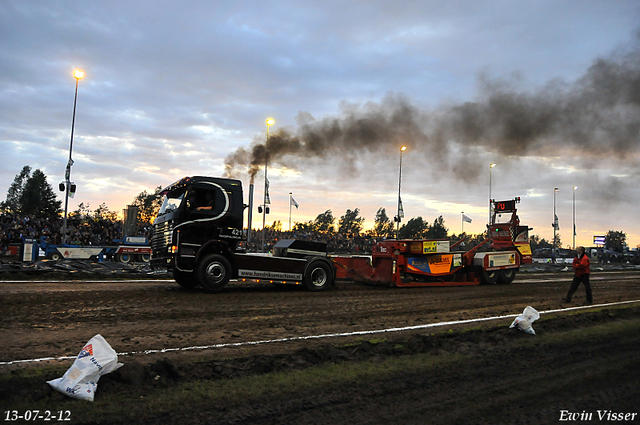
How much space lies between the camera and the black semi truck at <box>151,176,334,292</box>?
461 inches

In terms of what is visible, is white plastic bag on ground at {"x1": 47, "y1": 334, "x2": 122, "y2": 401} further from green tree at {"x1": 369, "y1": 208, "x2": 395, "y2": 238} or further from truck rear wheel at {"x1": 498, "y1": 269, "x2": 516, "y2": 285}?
green tree at {"x1": 369, "y1": 208, "x2": 395, "y2": 238}

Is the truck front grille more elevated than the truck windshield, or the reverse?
the truck windshield

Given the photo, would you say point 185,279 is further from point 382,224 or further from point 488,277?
point 382,224

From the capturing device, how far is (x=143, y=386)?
4281 mm

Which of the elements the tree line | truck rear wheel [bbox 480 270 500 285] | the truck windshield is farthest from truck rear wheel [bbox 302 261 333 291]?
the tree line

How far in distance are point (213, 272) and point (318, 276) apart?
3256mm

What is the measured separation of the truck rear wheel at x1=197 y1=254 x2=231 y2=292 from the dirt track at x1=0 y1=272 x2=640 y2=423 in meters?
0.49

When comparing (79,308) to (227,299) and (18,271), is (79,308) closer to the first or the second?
(227,299)

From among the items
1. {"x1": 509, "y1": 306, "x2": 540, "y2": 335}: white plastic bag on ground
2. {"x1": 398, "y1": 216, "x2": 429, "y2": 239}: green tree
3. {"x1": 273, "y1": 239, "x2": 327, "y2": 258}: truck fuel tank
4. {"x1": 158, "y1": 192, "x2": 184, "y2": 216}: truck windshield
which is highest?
{"x1": 398, "y1": 216, "x2": 429, "y2": 239}: green tree

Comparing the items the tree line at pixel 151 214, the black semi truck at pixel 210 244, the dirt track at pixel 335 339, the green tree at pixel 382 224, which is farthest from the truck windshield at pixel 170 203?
the green tree at pixel 382 224

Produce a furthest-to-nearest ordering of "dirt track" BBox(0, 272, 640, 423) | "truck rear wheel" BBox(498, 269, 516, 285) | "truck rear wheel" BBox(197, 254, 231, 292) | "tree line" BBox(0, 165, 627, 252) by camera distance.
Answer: "tree line" BBox(0, 165, 627, 252), "truck rear wheel" BBox(498, 269, 516, 285), "truck rear wheel" BBox(197, 254, 231, 292), "dirt track" BBox(0, 272, 640, 423)

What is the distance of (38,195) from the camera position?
74688 mm

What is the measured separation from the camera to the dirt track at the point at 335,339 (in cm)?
416

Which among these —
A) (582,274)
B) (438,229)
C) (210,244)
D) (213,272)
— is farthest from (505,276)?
(438,229)
